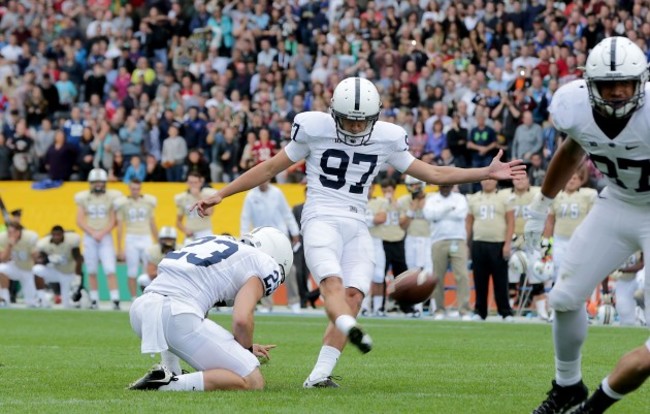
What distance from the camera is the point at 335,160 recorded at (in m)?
7.71

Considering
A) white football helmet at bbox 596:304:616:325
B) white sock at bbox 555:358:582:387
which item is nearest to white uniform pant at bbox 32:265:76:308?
white football helmet at bbox 596:304:616:325

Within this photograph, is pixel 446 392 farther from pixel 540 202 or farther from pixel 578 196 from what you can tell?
pixel 578 196

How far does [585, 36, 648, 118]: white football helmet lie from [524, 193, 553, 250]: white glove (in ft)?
2.25

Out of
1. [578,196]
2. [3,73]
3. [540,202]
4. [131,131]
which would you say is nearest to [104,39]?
[3,73]

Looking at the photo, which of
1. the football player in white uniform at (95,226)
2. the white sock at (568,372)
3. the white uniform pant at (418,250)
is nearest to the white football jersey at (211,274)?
the white sock at (568,372)

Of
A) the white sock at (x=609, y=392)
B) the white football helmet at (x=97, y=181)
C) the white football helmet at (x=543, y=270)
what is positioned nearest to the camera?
the white sock at (x=609, y=392)

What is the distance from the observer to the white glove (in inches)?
249

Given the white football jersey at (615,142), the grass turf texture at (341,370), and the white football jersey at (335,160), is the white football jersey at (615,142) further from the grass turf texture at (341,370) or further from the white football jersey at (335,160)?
the white football jersey at (335,160)

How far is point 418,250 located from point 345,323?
10.4 meters

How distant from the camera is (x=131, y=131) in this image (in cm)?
2106

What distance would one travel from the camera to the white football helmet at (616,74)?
5723 mm

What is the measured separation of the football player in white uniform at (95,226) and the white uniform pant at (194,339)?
1101 centimetres

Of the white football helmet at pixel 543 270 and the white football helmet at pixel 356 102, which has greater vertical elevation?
the white football helmet at pixel 356 102

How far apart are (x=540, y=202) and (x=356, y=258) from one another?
1637 millimetres
